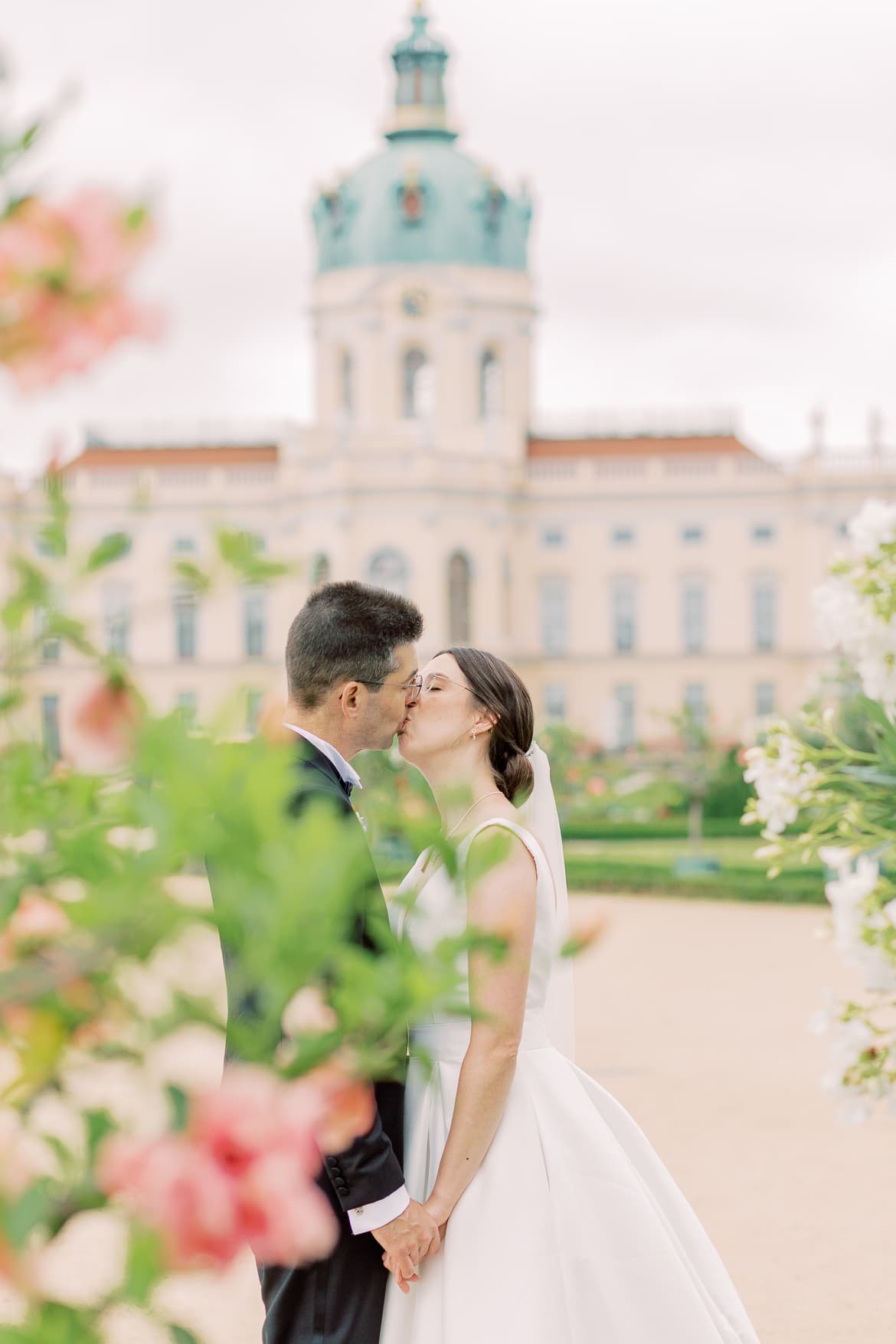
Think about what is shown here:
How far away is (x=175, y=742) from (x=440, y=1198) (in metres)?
1.78

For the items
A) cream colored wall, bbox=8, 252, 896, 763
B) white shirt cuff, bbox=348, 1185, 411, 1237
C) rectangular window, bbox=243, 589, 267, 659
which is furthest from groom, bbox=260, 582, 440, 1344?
rectangular window, bbox=243, 589, 267, 659

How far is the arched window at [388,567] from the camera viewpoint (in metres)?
37.7

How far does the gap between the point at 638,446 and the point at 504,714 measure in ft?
130

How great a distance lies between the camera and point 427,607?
37500 mm

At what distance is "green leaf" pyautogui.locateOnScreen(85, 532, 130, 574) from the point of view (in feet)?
3.75

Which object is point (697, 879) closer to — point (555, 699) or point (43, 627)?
point (43, 627)

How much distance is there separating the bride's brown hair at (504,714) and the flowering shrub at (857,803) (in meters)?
0.49

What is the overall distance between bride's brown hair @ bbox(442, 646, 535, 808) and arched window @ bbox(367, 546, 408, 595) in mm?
34730

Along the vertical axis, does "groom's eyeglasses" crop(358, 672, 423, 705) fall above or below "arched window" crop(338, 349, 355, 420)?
below

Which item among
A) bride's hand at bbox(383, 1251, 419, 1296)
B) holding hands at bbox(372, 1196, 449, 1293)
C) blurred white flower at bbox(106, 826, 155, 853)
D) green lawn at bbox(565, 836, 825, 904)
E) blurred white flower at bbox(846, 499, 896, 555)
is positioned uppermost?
blurred white flower at bbox(846, 499, 896, 555)

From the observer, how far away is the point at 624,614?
40.8 m

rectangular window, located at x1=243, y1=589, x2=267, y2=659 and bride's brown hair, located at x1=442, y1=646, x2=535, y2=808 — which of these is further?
rectangular window, located at x1=243, y1=589, x2=267, y2=659

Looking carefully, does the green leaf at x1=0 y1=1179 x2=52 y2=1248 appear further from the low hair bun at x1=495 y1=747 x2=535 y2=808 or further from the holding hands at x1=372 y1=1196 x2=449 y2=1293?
the low hair bun at x1=495 y1=747 x2=535 y2=808

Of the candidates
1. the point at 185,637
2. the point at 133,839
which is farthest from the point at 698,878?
the point at 185,637
